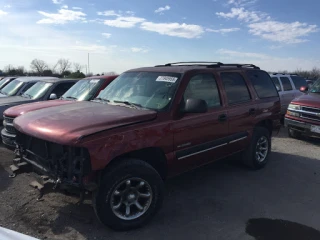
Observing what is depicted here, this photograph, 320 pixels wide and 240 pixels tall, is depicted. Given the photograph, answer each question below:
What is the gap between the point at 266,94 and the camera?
6082mm

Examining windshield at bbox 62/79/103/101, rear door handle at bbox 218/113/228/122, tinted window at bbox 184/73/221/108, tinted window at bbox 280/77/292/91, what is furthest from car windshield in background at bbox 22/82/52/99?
tinted window at bbox 280/77/292/91

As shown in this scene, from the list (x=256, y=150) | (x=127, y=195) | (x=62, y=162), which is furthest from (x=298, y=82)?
(x=62, y=162)

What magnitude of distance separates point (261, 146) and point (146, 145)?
324cm

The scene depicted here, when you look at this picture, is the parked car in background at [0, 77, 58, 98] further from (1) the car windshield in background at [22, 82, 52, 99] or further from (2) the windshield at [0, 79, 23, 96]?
(1) the car windshield in background at [22, 82, 52, 99]

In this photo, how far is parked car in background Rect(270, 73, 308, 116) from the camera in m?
11.4

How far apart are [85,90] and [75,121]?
4147 mm

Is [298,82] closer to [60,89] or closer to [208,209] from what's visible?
[60,89]

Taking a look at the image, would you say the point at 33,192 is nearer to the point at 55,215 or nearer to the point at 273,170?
the point at 55,215

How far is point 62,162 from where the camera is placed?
11.2 ft

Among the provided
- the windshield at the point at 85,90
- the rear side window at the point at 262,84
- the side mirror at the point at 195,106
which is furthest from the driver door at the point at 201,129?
the windshield at the point at 85,90

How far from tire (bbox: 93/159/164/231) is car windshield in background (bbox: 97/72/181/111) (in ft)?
3.07

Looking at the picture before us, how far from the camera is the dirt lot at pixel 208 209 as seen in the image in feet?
11.9

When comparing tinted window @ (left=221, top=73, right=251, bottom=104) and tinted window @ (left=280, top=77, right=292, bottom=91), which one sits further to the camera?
tinted window @ (left=280, top=77, right=292, bottom=91)

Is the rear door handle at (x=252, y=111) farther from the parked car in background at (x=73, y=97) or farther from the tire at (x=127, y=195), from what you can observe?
the parked car in background at (x=73, y=97)
